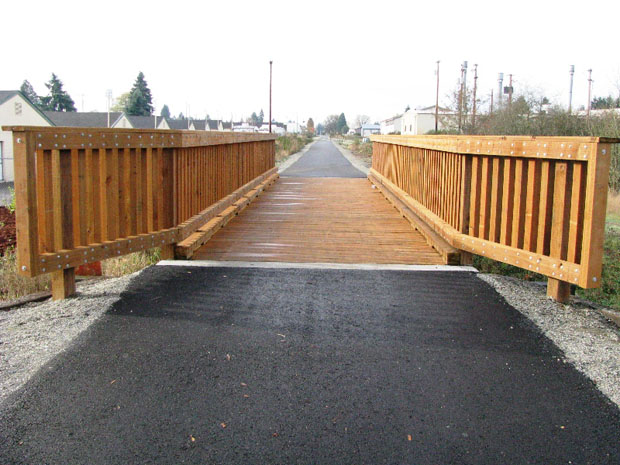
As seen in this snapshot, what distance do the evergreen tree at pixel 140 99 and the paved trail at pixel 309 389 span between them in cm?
9484

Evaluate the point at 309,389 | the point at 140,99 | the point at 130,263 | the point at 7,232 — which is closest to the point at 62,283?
the point at 309,389

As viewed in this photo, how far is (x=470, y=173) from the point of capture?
6.95m

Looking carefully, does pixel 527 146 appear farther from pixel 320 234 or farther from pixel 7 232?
pixel 7 232

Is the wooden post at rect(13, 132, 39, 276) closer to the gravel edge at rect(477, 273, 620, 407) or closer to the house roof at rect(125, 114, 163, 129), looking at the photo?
the gravel edge at rect(477, 273, 620, 407)

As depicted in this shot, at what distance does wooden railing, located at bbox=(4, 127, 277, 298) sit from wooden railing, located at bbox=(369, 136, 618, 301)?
122 inches

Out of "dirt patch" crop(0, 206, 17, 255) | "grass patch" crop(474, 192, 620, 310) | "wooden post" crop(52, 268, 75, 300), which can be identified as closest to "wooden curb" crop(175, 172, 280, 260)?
"wooden post" crop(52, 268, 75, 300)

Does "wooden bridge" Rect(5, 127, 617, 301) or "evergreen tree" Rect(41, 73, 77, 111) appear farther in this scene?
"evergreen tree" Rect(41, 73, 77, 111)

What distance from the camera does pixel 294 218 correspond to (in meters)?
10.8

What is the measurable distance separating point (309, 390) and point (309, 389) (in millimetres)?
16

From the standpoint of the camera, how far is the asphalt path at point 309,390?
10.9 ft

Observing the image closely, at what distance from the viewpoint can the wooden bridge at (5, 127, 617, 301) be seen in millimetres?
5094

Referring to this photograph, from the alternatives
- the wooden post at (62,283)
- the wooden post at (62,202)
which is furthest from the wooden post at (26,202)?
the wooden post at (62,283)

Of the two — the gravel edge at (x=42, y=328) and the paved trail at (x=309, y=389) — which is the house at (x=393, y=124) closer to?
the gravel edge at (x=42, y=328)

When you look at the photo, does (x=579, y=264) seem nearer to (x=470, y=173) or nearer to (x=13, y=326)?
(x=470, y=173)
